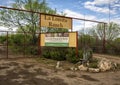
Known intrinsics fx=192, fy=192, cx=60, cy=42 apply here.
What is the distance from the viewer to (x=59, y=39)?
552 inches

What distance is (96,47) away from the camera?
20812mm

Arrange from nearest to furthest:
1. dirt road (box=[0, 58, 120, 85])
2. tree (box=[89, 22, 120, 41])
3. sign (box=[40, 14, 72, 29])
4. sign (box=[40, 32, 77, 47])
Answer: dirt road (box=[0, 58, 120, 85]), sign (box=[40, 32, 77, 47]), sign (box=[40, 14, 72, 29]), tree (box=[89, 22, 120, 41])

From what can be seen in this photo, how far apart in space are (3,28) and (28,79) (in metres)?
14.4

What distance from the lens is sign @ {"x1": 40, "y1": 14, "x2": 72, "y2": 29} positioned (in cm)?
1394

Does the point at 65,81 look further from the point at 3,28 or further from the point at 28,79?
the point at 3,28

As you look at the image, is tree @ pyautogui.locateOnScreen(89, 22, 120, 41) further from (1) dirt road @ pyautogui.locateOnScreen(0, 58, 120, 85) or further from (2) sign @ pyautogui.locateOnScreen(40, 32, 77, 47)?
(1) dirt road @ pyautogui.locateOnScreen(0, 58, 120, 85)

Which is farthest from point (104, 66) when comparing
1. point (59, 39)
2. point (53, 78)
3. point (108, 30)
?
point (108, 30)

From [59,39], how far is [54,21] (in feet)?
4.79

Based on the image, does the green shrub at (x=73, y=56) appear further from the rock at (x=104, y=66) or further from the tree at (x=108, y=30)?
the tree at (x=108, y=30)

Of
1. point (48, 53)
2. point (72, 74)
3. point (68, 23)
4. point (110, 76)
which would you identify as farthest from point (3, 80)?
point (68, 23)

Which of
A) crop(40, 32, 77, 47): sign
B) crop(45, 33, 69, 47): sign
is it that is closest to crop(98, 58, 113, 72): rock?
crop(40, 32, 77, 47): sign

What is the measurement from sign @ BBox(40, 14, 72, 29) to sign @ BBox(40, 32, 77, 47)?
82cm

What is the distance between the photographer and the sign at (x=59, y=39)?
43.8 feet

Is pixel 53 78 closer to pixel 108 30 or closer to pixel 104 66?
pixel 104 66
